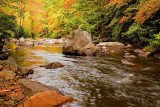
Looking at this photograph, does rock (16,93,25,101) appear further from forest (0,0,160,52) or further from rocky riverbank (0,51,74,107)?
forest (0,0,160,52)

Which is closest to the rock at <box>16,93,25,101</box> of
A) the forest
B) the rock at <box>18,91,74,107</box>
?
the rock at <box>18,91,74,107</box>

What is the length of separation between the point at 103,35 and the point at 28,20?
13.7 meters

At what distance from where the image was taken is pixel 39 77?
16.0ft

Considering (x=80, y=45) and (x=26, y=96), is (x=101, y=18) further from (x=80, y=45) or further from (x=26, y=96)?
(x=26, y=96)

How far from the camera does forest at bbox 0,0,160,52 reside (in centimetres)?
908

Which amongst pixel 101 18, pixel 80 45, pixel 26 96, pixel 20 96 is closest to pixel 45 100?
pixel 26 96

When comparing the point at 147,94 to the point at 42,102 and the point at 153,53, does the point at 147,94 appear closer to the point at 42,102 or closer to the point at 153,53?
the point at 42,102

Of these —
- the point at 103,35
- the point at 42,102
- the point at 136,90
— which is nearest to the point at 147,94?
the point at 136,90

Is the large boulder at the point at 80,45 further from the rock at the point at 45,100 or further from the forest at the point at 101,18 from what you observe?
the rock at the point at 45,100

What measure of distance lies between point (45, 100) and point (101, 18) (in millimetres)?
18493

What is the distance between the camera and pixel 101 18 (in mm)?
19750

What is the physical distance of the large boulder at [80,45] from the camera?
401 inches

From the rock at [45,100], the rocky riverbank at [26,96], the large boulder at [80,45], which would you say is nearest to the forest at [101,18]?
the large boulder at [80,45]

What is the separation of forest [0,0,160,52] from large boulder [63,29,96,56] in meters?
3.06
